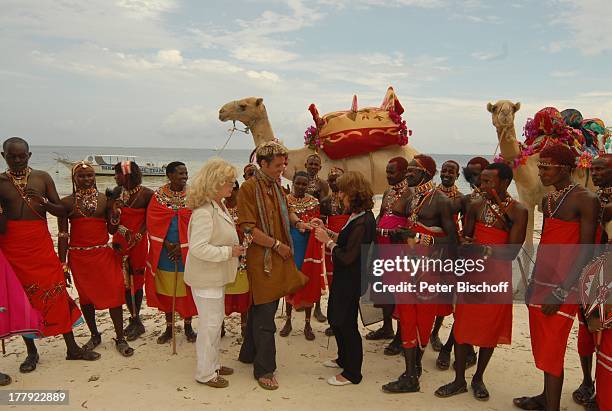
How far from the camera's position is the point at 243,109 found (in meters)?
8.79

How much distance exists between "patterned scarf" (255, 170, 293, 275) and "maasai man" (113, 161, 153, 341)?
1.74 meters

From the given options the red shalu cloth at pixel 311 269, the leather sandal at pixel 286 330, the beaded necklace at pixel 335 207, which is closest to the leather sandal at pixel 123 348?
the leather sandal at pixel 286 330

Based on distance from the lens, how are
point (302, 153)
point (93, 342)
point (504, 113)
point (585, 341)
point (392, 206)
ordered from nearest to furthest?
point (585, 341), point (392, 206), point (93, 342), point (504, 113), point (302, 153)

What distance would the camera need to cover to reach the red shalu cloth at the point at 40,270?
14.5 feet

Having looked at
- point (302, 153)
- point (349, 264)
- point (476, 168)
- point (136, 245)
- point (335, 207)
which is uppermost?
point (302, 153)

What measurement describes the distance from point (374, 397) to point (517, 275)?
14.2ft

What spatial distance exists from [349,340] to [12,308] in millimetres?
3182

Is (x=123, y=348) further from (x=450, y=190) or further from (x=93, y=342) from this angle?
(x=450, y=190)

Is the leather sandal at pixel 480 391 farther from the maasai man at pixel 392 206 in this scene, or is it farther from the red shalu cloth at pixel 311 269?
the red shalu cloth at pixel 311 269

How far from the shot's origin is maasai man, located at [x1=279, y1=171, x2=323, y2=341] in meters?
5.54

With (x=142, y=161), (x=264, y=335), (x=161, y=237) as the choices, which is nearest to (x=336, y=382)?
(x=264, y=335)

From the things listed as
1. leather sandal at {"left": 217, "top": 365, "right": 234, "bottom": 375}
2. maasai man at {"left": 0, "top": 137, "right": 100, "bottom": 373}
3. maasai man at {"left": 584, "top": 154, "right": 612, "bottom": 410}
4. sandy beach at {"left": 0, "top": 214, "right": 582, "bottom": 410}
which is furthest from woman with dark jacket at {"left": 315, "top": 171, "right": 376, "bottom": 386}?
maasai man at {"left": 0, "top": 137, "right": 100, "bottom": 373}

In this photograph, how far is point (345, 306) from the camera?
419 centimetres

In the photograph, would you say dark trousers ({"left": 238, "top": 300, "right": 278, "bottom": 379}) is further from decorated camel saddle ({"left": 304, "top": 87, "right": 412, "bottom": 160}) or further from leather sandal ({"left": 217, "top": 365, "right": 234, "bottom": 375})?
decorated camel saddle ({"left": 304, "top": 87, "right": 412, "bottom": 160})
